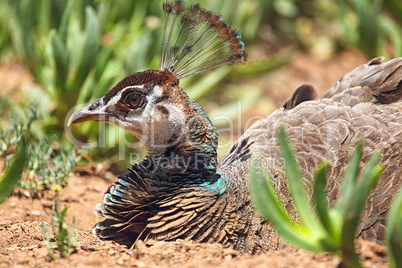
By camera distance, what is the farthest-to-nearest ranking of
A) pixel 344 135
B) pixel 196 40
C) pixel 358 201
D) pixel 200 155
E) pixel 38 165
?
pixel 38 165
pixel 344 135
pixel 196 40
pixel 200 155
pixel 358 201

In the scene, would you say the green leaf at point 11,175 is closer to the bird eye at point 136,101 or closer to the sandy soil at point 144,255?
the sandy soil at point 144,255

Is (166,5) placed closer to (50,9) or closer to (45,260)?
(45,260)

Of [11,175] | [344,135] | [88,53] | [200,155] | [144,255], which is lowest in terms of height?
[144,255]

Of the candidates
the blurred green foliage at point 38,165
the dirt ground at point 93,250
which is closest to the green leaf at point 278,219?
the dirt ground at point 93,250

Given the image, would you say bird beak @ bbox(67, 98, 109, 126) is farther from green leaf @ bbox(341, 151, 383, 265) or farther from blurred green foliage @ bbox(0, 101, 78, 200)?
green leaf @ bbox(341, 151, 383, 265)

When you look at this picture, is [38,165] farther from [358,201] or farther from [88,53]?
[358,201]

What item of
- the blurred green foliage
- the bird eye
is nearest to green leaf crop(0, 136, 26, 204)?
the bird eye

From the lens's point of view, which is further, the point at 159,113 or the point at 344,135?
the point at 344,135

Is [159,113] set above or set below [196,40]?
below

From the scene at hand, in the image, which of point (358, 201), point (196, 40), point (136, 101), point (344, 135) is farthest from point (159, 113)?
point (358, 201)

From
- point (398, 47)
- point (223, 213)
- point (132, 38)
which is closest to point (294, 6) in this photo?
point (398, 47)
